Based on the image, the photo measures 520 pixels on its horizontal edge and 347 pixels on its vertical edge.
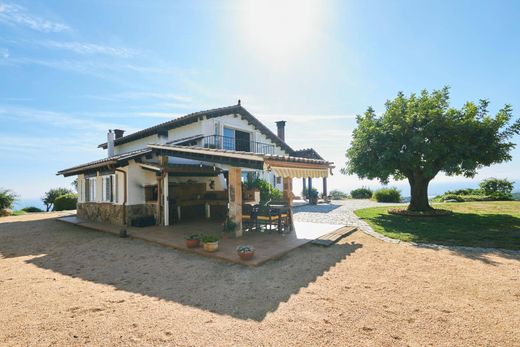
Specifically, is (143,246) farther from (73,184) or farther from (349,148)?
(73,184)

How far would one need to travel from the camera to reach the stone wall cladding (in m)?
13.7

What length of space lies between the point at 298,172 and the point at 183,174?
23.1 ft

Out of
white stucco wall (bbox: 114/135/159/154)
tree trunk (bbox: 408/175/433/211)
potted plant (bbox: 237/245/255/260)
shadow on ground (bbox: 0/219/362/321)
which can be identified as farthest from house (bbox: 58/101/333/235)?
tree trunk (bbox: 408/175/433/211)

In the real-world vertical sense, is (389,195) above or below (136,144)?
below

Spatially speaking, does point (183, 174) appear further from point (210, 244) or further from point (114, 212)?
point (210, 244)

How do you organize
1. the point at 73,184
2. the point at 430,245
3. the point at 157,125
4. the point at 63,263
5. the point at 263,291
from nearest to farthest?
the point at 263,291 < the point at 63,263 < the point at 430,245 < the point at 157,125 < the point at 73,184

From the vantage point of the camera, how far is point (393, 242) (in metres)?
9.72

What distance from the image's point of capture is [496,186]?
25.4 meters

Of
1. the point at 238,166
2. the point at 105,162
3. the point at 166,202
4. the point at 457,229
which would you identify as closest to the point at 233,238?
the point at 238,166

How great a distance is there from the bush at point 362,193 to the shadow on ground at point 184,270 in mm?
26436

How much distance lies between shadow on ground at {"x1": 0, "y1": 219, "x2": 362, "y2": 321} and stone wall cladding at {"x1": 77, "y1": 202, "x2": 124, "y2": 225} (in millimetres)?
2800

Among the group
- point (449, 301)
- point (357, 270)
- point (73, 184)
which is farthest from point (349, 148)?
point (73, 184)

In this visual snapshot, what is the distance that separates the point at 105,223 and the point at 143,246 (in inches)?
257

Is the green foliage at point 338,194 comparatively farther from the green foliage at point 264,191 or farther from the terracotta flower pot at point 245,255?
the terracotta flower pot at point 245,255
